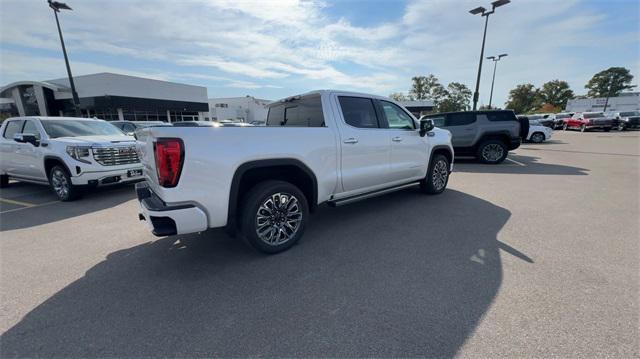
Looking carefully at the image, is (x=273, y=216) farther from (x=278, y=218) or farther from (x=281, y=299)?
(x=281, y=299)

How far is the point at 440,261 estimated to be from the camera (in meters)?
3.12

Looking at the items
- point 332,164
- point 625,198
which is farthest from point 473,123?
point 332,164

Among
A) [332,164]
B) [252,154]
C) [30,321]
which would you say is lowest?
[30,321]

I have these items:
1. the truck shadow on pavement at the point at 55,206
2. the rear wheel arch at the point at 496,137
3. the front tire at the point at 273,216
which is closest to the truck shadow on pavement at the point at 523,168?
Result: the rear wheel arch at the point at 496,137

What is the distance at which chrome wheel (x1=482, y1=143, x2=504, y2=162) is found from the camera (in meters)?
10.1

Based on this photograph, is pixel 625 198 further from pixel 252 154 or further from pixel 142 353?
pixel 142 353

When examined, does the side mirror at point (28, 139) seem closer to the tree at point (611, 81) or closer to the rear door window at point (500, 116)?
the rear door window at point (500, 116)

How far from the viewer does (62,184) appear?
592cm

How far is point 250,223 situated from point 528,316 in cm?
265

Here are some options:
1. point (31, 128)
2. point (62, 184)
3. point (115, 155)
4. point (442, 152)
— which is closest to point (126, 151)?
point (115, 155)

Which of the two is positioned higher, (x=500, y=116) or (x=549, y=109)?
(x=549, y=109)

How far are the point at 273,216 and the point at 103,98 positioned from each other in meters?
35.3

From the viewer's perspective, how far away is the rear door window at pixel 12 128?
661 centimetres

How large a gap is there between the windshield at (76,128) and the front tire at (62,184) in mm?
843
